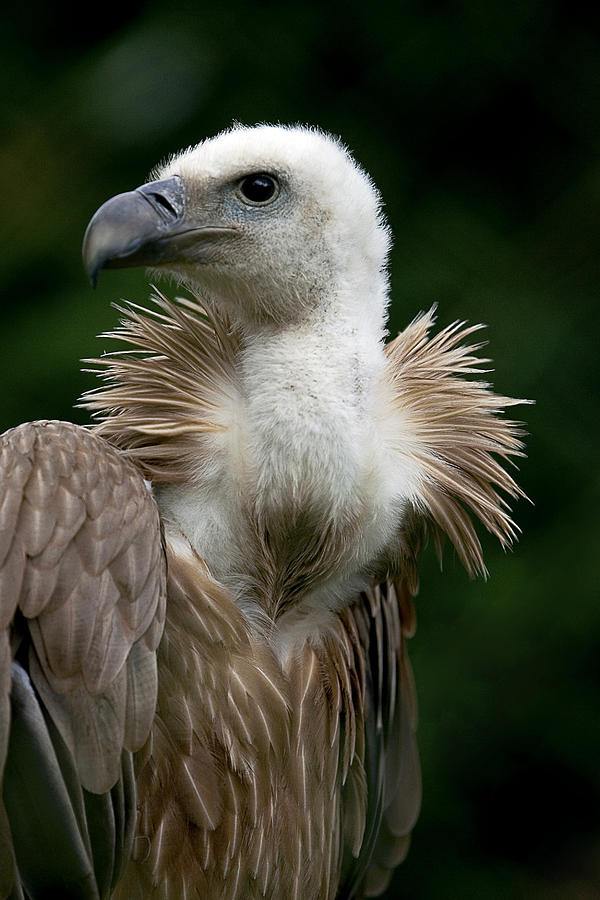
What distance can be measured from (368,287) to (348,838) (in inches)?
28.6

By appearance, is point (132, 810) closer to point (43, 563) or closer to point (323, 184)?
point (43, 563)

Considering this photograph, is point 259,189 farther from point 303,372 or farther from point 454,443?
point 454,443

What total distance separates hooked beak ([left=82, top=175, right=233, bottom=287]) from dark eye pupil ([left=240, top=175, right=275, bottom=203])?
0.15 feet

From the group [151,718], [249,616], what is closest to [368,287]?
[249,616]

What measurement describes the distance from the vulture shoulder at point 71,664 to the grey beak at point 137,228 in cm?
20

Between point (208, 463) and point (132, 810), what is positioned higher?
point (208, 463)

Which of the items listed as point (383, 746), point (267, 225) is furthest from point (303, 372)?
point (383, 746)

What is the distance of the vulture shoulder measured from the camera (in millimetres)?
1176

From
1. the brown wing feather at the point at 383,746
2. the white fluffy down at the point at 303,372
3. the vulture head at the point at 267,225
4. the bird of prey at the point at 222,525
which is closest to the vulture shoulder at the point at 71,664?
the bird of prey at the point at 222,525

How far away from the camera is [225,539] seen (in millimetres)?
1323

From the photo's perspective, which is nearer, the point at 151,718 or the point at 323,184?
the point at 151,718

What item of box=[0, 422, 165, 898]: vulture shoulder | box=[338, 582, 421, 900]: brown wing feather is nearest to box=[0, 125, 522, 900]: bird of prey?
box=[0, 422, 165, 898]: vulture shoulder

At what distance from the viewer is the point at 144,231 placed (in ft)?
4.23

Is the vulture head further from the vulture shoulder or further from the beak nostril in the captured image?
the vulture shoulder
